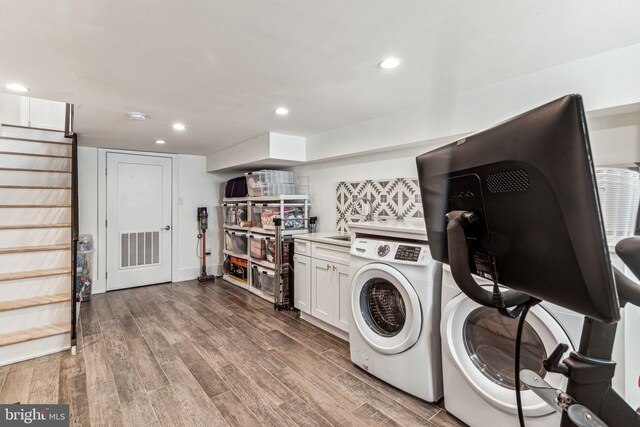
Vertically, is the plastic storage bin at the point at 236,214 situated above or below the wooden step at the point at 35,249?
above

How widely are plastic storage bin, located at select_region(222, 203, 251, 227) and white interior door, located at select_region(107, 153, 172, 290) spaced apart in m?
0.90

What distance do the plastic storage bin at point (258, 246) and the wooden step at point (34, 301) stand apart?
2.01 m

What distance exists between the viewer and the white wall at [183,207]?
4.34 metres

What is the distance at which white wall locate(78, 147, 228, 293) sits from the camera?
4.34m

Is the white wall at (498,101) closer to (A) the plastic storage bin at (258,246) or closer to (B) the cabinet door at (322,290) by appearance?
(B) the cabinet door at (322,290)

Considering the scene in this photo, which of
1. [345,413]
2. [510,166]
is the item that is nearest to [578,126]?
[510,166]

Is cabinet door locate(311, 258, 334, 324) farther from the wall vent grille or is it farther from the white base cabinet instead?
the wall vent grille

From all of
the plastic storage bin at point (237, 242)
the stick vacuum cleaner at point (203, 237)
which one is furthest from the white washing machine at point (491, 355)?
the stick vacuum cleaner at point (203, 237)

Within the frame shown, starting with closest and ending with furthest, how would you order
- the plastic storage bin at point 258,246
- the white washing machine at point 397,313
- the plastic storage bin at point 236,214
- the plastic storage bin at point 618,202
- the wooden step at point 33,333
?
the plastic storage bin at point 618,202 → the white washing machine at point 397,313 → the wooden step at point 33,333 → the plastic storage bin at point 258,246 → the plastic storage bin at point 236,214

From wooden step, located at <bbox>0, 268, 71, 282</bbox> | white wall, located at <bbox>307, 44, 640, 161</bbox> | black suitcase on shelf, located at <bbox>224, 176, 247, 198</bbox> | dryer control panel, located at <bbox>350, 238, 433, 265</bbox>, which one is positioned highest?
white wall, located at <bbox>307, 44, 640, 161</bbox>

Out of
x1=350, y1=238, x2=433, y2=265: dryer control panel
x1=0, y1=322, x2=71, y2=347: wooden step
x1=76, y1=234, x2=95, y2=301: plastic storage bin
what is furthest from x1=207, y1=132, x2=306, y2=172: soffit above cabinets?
x1=0, y1=322, x2=71, y2=347: wooden step

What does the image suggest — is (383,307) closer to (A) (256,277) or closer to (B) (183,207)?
(A) (256,277)

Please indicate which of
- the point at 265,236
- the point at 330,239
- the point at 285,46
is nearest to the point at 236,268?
the point at 265,236

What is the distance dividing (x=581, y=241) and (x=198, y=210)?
5285mm
